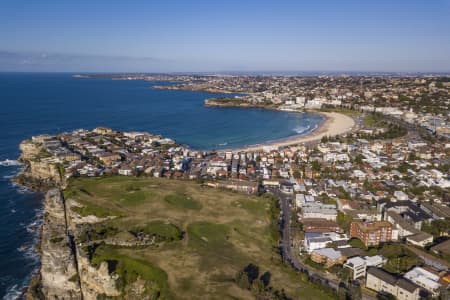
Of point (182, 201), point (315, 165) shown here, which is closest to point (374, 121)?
point (315, 165)

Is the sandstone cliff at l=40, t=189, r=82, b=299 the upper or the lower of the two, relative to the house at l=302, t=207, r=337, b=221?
lower

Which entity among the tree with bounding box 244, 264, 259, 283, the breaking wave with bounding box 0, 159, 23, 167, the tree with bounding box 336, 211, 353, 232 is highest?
the breaking wave with bounding box 0, 159, 23, 167

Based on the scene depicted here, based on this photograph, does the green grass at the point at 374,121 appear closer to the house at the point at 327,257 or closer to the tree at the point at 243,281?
the house at the point at 327,257

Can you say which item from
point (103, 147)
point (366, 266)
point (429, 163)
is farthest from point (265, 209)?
point (103, 147)

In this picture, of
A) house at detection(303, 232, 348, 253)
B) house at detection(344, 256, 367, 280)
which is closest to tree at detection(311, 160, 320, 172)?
house at detection(303, 232, 348, 253)

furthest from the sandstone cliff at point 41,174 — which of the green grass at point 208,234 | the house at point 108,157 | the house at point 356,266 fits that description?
the house at point 356,266

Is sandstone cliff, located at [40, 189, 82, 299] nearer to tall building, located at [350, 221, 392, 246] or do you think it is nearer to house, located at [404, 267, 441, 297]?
tall building, located at [350, 221, 392, 246]
